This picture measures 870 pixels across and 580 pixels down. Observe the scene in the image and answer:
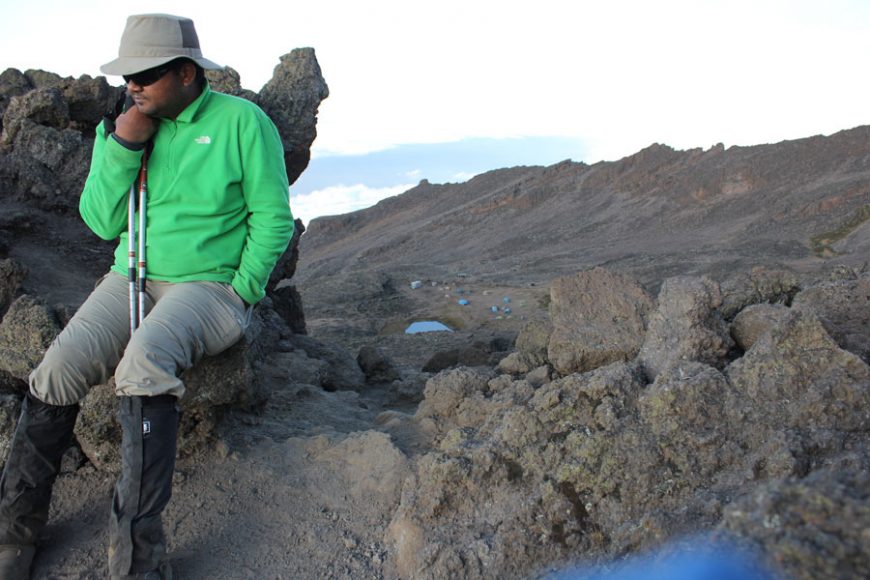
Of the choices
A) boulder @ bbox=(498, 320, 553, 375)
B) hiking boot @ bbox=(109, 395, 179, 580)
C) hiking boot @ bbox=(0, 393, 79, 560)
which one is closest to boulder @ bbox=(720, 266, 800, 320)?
boulder @ bbox=(498, 320, 553, 375)

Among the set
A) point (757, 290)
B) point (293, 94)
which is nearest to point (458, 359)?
point (293, 94)

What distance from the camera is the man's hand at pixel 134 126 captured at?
2.95m

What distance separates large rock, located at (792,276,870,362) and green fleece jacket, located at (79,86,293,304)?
7.86 feet

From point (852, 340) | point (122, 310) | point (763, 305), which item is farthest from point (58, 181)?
point (852, 340)

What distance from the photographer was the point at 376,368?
6980 mm

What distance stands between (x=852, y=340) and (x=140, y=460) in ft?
9.49

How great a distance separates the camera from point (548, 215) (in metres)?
26.6

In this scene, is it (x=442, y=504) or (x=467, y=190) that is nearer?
(x=442, y=504)

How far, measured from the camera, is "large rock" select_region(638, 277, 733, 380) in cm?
343

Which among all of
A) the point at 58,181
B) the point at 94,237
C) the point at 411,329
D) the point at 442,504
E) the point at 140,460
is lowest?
the point at 411,329

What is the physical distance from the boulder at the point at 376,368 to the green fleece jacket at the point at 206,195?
3.81m

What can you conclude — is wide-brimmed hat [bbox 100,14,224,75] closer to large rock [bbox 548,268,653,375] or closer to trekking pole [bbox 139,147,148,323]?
trekking pole [bbox 139,147,148,323]

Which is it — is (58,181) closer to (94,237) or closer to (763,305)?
(94,237)

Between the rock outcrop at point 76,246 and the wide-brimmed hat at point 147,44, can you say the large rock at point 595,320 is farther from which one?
the wide-brimmed hat at point 147,44
